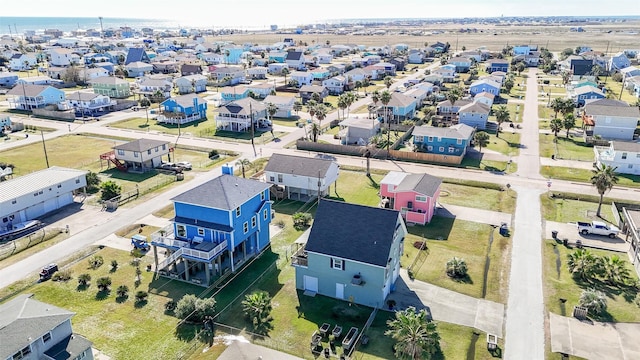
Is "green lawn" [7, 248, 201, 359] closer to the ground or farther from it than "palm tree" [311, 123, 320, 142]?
closer to the ground

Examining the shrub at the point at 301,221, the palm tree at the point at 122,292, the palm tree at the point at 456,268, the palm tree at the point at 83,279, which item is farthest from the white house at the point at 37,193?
the palm tree at the point at 456,268

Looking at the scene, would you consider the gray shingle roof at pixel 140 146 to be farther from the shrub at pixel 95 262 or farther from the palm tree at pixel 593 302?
the palm tree at pixel 593 302

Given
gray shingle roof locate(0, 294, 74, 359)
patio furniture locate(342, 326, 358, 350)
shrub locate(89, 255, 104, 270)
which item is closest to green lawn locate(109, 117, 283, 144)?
shrub locate(89, 255, 104, 270)

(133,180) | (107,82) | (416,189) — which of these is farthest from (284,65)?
(416,189)

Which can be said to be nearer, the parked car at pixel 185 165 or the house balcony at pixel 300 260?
the house balcony at pixel 300 260

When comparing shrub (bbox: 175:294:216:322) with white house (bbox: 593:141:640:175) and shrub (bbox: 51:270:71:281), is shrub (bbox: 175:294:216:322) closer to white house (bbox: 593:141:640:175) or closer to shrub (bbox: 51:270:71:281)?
shrub (bbox: 51:270:71:281)

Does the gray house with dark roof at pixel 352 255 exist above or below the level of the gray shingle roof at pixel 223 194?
below

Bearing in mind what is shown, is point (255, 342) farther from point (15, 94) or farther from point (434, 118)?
point (15, 94)

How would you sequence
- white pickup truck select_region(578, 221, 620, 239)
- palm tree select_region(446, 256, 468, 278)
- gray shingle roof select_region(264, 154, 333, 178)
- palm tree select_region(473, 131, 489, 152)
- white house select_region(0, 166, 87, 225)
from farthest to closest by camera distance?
palm tree select_region(473, 131, 489, 152)
gray shingle roof select_region(264, 154, 333, 178)
white house select_region(0, 166, 87, 225)
white pickup truck select_region(578, 221, 620, 239)
palm tree select_region(446, 256, 468, 278)
